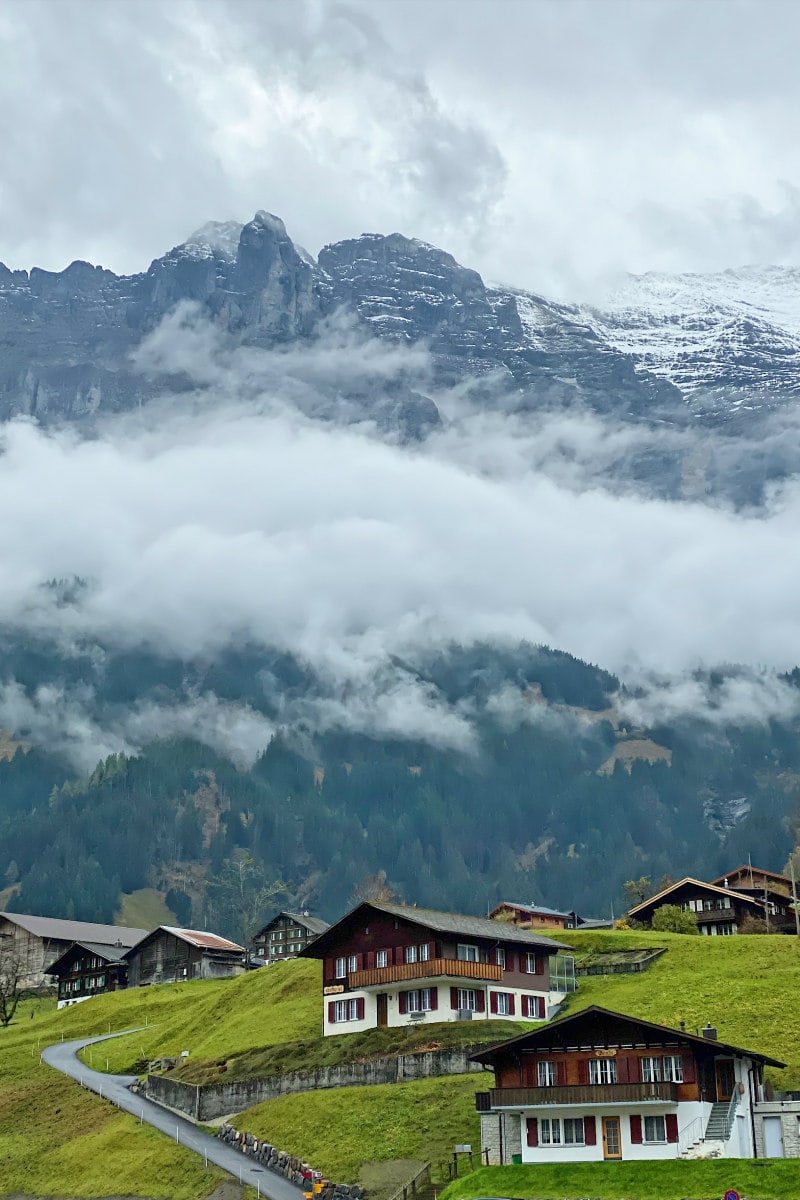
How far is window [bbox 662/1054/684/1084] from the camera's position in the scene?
74.3 m

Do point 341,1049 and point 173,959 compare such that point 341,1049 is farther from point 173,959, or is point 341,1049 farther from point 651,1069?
point 173,959

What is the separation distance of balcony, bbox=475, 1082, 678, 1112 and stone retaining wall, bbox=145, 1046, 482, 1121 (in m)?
12.5

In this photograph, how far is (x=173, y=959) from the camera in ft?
618

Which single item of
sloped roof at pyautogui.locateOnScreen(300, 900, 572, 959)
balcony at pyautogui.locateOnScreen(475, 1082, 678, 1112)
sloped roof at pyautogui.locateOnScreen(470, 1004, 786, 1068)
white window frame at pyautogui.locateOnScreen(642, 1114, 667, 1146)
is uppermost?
sloped roof at pyautogui.locateOnScreen(300, 900, 572, 959)

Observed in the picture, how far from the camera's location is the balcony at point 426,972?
341ft

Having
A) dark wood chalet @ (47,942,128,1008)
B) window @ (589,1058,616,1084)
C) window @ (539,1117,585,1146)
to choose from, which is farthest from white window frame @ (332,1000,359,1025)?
dark wood chalet @ (47,942,128,1008)

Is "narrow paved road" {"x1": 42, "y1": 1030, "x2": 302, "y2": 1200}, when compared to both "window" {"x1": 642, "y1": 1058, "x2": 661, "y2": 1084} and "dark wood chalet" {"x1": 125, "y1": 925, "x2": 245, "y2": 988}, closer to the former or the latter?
"window" {"x1": 642, "y1": 1058, "x2": 661, "y2": 1084}

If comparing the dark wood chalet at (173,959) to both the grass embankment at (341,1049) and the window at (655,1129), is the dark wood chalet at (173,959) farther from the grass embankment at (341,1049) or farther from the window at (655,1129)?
the window at (655,1129)

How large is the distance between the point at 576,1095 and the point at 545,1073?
3.67 m

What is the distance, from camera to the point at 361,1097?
87438 millimetres

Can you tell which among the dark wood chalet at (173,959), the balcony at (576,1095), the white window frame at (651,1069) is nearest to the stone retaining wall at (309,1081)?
the balcony at (576,1095)

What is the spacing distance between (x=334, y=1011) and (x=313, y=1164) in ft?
97.0

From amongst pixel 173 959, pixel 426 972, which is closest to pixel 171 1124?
pixel 426 972

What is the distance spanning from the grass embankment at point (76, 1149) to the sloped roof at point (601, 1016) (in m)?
17.4
